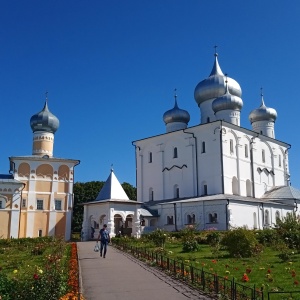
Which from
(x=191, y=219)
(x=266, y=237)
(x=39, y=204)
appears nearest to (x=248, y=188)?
(x=191, y=219)

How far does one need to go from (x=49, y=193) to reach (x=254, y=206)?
15830 mm

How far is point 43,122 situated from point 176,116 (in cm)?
1210

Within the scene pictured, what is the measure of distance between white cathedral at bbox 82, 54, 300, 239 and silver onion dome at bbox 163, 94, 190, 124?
47mm

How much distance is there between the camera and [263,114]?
137ft

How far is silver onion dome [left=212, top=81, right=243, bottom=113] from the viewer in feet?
119

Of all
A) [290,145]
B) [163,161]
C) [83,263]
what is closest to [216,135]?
[163,161]

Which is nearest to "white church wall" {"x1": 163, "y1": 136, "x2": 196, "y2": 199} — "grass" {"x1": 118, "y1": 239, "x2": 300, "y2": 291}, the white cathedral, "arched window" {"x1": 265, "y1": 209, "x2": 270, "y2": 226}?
the white cathedral

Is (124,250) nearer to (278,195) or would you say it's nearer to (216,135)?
(216,135)

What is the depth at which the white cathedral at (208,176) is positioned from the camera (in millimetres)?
30734

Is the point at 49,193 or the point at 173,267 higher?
the point at 49,193

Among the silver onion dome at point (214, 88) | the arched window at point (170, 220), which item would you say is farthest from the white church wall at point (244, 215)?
the silver onion dome at point (214, 88)

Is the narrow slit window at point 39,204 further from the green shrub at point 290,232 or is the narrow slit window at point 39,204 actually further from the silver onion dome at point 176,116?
the green shrub at point 290,232

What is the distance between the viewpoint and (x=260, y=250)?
15375 millimetres

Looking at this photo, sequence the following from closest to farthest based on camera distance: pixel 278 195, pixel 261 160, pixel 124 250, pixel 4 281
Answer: pixel 4 281, pixel 124 250, pixel 278 195, pixel 261 160
